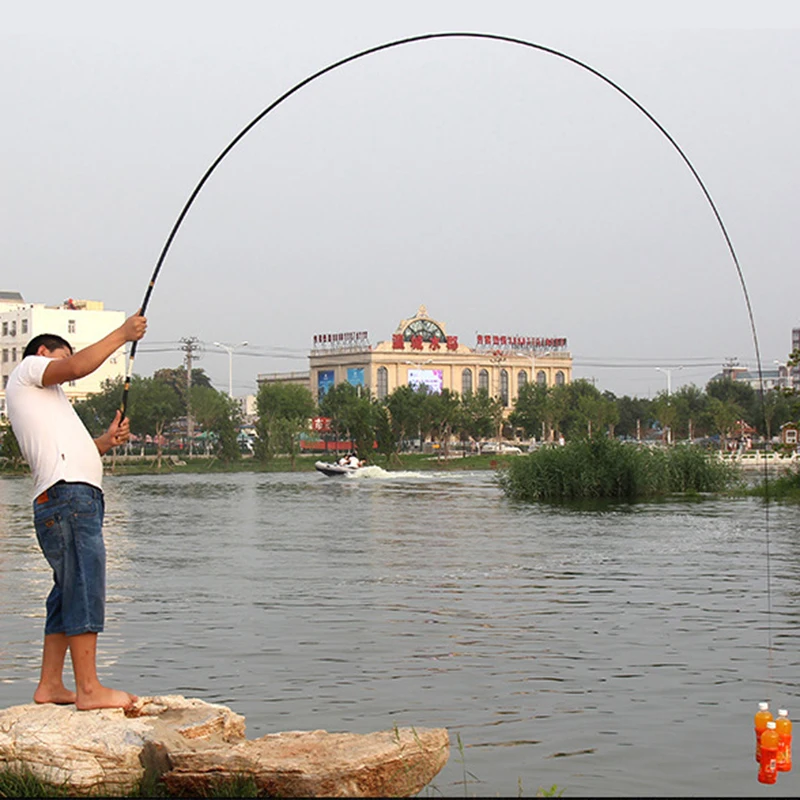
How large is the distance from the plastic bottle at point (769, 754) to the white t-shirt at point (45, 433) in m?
3.77

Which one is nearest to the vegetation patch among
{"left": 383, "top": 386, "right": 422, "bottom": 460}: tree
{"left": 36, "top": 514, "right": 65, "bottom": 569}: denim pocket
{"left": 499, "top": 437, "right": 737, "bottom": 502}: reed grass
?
{"left": 499, "top": 437, "right": 737, "bottom": 502}: reed grass

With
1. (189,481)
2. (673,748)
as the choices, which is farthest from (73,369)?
(189,481)

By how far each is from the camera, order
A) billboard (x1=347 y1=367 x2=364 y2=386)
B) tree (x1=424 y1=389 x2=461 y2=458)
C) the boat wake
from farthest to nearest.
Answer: billboard (x1=347 y1=367 x2=364 y2=386), tree (x1=424 y1=389 x2=461 y2=458), the boat wake

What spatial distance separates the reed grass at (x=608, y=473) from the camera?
128ft

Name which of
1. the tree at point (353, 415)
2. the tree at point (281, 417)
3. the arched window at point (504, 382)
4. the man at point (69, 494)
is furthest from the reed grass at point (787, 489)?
the arched window at point (504, 382)

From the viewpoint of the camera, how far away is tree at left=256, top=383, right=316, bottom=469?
8988 cm

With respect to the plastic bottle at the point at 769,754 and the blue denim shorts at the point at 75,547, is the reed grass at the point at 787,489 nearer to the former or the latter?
the plastic bottle at the point at 769,754

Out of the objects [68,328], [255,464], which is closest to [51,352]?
[255,464]

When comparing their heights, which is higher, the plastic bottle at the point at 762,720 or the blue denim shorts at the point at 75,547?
the blue denim shorts at the point at 75,547

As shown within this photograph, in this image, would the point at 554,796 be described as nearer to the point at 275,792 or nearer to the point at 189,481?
the point at 275,792

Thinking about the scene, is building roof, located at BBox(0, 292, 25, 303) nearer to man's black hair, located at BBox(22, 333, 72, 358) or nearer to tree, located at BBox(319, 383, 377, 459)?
tree, located at BBox(319, 383, 377, 459)

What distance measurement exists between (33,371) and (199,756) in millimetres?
2134

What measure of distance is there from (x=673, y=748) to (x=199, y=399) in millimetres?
92189

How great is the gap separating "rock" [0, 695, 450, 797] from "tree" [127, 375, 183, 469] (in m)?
83.4
